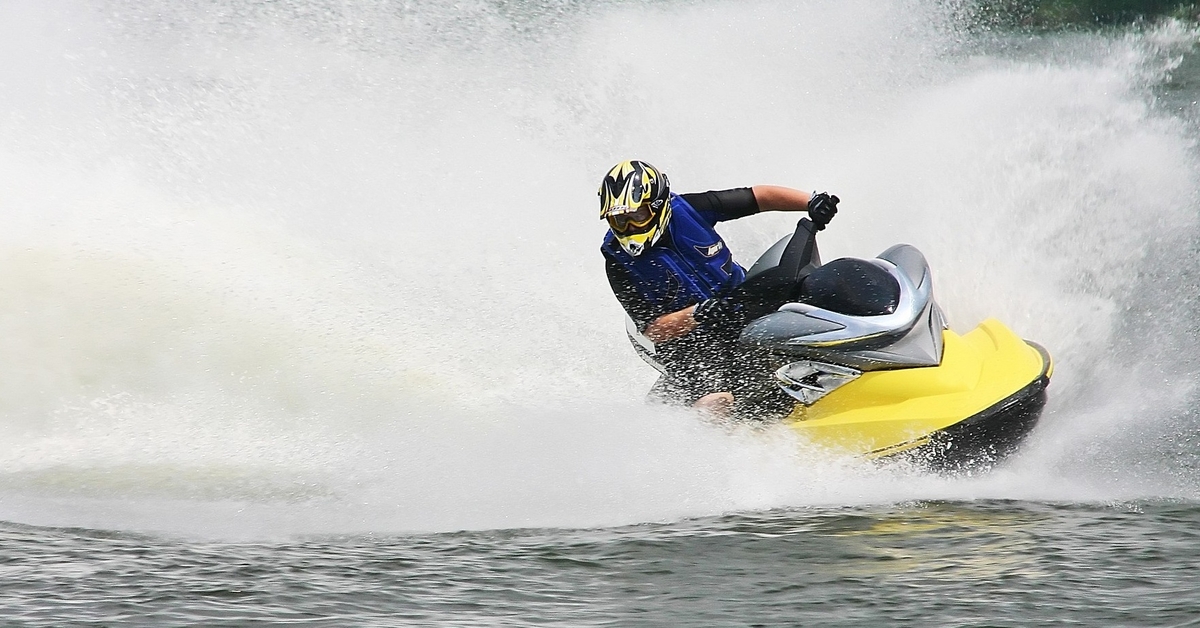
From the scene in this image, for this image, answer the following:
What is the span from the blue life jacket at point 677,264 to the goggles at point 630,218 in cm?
13

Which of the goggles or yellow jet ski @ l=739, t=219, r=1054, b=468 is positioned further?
the goggles

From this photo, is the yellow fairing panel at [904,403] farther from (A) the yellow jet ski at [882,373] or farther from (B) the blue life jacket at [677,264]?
(B) the blue life jacket at [677,264]

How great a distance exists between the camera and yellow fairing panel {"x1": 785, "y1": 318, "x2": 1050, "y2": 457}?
18.2ft

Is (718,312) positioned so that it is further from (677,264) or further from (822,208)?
(822,208)

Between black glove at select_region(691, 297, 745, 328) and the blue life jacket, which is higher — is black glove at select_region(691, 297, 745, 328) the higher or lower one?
the lower one

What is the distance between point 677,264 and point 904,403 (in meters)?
1.16

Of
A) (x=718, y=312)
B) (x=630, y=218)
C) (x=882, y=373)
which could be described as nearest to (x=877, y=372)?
(x=882, y=373)

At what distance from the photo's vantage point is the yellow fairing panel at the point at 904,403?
554 centimetres

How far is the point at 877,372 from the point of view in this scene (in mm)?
5648

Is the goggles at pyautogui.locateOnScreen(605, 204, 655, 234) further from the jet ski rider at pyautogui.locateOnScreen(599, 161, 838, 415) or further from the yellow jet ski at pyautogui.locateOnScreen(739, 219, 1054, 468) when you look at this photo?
the yellow jet ski at pyautogui.locateOnScreen(739, 219, 1054, 468)

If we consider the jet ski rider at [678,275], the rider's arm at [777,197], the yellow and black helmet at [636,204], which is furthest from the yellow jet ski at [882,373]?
the yellow and black helmet at [636,204]

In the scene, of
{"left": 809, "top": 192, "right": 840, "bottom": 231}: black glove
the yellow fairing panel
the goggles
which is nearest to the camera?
the yellow fairing panel

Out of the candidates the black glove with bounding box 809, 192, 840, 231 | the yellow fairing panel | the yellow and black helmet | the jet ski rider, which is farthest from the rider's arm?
the yellow fairing panel

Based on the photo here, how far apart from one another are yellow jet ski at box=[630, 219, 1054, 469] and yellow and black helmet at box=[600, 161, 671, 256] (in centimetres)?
48
